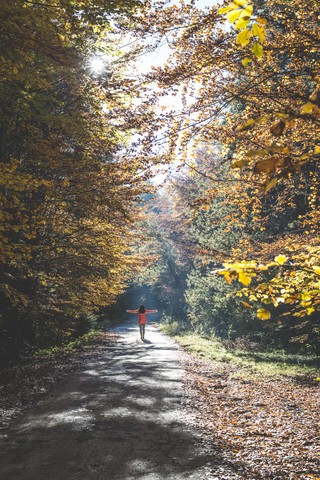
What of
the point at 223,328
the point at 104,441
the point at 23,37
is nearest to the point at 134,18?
the point at 23,37

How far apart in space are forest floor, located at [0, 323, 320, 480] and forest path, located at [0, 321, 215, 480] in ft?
0.05

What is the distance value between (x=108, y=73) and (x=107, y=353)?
10.4 meters

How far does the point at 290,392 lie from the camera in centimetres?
791

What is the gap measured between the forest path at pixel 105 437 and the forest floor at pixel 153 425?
0.01 metres

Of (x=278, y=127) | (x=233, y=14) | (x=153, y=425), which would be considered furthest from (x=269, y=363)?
(x=233, y=14)

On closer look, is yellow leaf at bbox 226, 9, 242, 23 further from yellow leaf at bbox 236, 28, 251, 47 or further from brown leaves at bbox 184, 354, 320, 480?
brown leaves at bbox 184, 354, 320, 480

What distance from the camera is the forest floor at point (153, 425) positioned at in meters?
3.69

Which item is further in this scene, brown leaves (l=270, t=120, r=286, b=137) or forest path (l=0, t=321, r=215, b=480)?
forest path (l=0, t=321, r=215, b=480)

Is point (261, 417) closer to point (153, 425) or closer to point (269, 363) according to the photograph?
point (153, 425)

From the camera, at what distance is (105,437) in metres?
4.50

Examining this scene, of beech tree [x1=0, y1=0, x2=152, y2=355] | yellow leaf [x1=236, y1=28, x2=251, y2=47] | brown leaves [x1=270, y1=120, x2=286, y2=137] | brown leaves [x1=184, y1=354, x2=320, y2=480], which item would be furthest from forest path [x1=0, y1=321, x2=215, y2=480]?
yellow leaf [x1=236, y1=28, x2=251, y2=47]

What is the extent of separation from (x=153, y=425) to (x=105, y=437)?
0.92 meters

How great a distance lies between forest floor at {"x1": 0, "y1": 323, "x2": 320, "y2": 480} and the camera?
12.1 ft

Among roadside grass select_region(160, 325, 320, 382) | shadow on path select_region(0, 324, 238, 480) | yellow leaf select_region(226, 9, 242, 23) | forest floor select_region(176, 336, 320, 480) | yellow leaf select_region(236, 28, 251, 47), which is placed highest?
yellow leaf select_region(226, 9, 242, 23)
